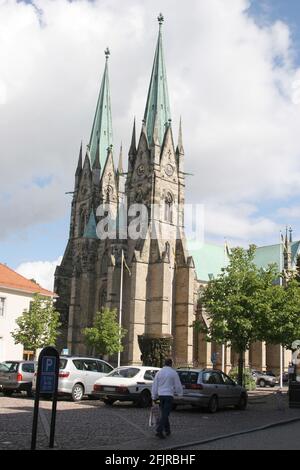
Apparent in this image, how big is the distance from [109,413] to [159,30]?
6076 centimetres

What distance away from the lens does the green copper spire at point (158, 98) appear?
219 ft

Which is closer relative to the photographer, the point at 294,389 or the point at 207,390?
the point at 207,390

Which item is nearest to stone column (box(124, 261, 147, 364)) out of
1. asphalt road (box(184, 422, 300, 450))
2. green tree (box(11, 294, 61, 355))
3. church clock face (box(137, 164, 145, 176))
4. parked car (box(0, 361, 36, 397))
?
church clock face (box(137, 164, 145, 176))

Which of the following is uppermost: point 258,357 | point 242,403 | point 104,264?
point 104,264

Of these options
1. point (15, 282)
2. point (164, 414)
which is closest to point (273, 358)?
point (15, 282)

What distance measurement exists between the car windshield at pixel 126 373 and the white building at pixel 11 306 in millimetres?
17849

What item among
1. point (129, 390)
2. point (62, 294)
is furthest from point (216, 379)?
point (62, 294)

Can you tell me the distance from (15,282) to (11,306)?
174 cm

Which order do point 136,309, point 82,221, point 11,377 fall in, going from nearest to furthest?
point 11,377
point 136,309
point 82,221

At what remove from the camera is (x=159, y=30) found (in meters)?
68.9

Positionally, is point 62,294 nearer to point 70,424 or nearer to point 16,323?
point 16,323

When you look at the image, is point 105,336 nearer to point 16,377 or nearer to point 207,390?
point 16,377

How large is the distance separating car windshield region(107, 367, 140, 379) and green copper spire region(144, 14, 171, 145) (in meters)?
49.1

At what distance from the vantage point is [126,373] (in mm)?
19719
